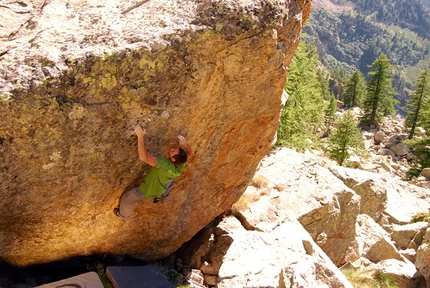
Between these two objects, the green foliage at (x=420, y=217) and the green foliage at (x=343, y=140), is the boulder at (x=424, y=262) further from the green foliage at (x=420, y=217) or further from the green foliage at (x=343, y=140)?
the green foliage at (x=343, y=140)

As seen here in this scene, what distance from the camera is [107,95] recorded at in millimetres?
5992

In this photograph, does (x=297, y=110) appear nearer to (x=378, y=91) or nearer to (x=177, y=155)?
(x=177, y=155)

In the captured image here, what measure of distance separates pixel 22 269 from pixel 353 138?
92.1 ft

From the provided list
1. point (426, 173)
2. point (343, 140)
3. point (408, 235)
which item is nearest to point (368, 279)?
point (408, 235)

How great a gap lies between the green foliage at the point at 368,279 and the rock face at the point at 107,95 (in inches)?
362

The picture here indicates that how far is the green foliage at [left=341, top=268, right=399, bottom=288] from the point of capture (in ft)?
45.0

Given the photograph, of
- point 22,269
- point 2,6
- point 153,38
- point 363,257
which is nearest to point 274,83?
point 153,38

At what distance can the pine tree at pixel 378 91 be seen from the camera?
174 feet

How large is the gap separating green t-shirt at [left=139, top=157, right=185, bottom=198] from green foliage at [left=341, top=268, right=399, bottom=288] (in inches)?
394

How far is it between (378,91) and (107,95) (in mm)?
55631

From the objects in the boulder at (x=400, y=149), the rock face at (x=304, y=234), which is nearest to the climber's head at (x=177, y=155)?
the rock face at (x=304, y=234)

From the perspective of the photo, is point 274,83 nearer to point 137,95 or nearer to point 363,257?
point 137,95

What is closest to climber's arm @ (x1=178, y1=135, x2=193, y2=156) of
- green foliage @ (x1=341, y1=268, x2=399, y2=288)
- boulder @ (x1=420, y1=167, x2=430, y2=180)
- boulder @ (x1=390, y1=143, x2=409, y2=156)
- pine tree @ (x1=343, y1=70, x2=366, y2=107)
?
green foliage @ (x1=341, y1=268, x2=399, y2=288)

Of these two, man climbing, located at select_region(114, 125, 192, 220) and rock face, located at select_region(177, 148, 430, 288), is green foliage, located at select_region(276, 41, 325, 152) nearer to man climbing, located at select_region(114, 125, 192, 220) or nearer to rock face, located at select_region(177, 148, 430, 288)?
rock face, located at select_region(177, 148, 430, 288)
